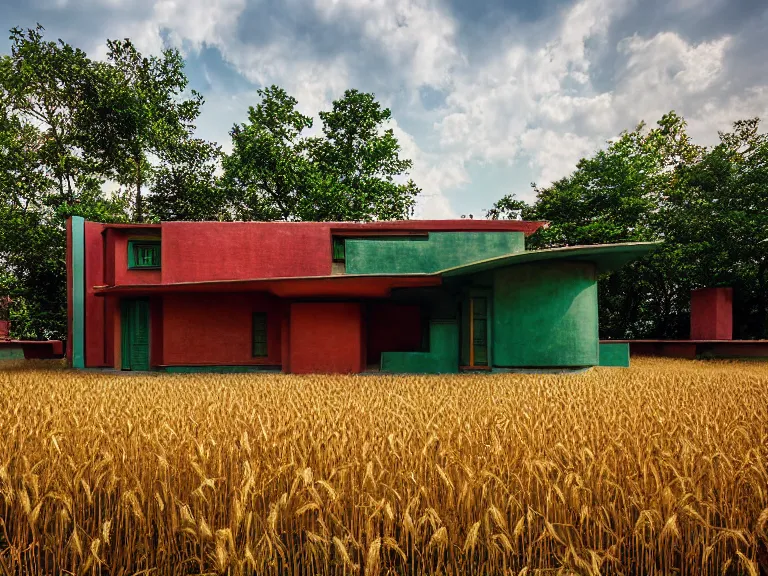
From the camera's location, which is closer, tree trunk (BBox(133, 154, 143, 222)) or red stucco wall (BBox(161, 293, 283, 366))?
red stucco wall (BBox(161, 293, 283, 366))

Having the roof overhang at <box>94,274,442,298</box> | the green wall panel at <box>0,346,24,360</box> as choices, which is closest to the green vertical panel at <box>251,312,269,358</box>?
the roof overhang at <box>94,274,442,298</box>

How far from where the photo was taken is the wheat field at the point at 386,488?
9.02 feet

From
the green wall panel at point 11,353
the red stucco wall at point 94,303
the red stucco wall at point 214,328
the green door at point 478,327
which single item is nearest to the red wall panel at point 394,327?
the red stucco wall at point 214,328

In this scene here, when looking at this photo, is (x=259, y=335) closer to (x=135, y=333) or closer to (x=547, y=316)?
(x=135, y=333)

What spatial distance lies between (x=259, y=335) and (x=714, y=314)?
18725mm

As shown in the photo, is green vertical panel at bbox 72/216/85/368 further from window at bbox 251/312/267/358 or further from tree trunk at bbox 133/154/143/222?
tree trunk at bbox 133/154/143/222

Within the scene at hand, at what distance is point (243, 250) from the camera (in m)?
16.8

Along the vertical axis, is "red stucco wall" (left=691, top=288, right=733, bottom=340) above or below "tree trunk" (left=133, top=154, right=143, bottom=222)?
below

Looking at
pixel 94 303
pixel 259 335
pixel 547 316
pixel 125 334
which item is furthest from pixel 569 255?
pixel 94 303

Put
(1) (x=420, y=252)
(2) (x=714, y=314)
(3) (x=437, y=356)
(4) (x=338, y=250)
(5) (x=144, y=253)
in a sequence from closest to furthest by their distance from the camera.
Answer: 1. (3) (x=437, y=356)
2. (1) (x=420, y=252)
3. (4) (x=338, y=250)
4. (5) (x=144, y=253)
5. (2) (x=714, y=314)

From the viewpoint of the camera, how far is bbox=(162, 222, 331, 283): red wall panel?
16.5 m

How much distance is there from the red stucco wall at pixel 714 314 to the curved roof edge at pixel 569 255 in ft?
34.3

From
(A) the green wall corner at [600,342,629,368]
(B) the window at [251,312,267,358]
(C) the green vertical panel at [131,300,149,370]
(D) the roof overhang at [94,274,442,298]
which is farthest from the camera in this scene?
(C) the green vertical panel at [131,300,149,370]

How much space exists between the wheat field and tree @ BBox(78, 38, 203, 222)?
27.0m
